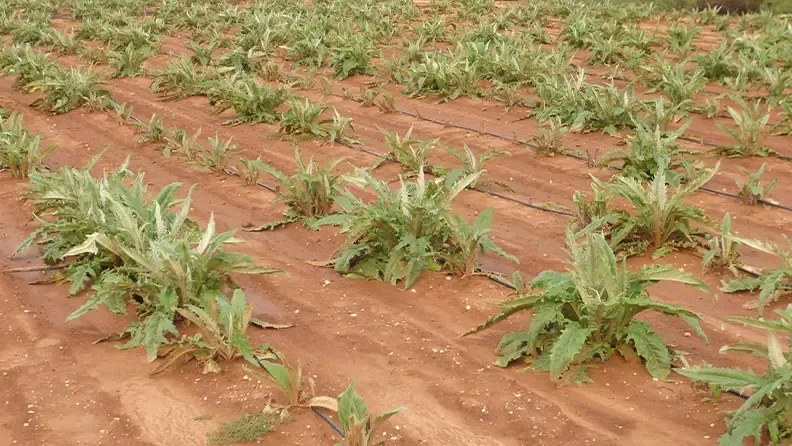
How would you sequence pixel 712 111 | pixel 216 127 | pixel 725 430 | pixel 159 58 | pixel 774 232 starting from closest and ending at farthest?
pixel 725 430 < pixel 774 232 < pixel 712 111 < pixel 216 127 < pixel 159 58

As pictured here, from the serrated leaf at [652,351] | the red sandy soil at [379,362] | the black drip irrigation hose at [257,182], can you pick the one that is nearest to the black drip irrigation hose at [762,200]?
the red sandy soil at [379,362]

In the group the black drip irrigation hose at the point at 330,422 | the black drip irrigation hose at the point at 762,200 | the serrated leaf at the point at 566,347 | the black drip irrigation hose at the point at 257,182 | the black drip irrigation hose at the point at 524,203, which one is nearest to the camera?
the black drip irrigation hose at the point at 330,422

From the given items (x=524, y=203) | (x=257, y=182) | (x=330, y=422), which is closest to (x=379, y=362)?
(x=330, y=422)

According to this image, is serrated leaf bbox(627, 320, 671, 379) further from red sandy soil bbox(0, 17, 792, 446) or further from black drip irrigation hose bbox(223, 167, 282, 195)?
black drip irrigation hose bbox(223, 167, 282, 195)

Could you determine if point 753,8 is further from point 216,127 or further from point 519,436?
point 519,436

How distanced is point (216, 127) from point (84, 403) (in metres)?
4.72

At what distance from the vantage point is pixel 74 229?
13.6 ft

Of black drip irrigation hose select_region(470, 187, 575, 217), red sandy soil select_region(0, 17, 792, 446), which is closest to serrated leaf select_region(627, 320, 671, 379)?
red sandy soil select_region(0, 17, 792, 446)

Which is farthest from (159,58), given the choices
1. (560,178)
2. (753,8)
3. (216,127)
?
(753,8)

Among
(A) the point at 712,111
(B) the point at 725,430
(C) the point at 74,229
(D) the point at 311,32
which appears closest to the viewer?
(B) the point at 725,430

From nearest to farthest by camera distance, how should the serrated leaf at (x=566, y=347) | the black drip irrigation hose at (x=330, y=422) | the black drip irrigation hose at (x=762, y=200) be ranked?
the black drip irrigation hose at (x=330, y=422)
the serrated leaf at (x=566, y=347)
the black drip irrigation hose at (x=762, y=200)

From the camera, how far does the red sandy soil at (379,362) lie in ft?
9.21

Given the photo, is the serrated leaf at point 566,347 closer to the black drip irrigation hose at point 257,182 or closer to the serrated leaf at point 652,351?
the serrated leaf at point 652,351

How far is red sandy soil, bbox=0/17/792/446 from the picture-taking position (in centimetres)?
281
